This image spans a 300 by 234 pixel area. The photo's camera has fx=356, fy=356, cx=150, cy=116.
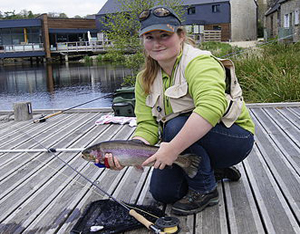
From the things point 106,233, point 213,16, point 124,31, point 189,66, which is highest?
point 213,16

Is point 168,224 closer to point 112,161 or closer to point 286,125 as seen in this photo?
point 112,161

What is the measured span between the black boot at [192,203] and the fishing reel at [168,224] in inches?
7.8

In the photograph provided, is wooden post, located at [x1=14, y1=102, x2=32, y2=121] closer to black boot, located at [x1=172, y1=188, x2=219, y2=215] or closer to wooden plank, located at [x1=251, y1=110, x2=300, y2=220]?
wooden plank, located at [x1=251, y1=110, x2=300, y2=220]

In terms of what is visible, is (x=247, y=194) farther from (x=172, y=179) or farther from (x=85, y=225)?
(x=85, y=225)

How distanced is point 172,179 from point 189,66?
915 mm

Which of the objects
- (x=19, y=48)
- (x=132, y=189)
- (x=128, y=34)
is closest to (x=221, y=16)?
(x=19, y=48)

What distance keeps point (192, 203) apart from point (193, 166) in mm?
375

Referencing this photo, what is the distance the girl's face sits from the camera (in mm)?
2717

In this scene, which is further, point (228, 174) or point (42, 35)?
point (42, 35)

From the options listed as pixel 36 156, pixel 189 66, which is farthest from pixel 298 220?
pixel 36 156

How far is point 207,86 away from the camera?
2.35 metres

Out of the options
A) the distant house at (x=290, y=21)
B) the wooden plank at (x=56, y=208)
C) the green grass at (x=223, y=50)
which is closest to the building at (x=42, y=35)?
the distant house at (x=290, y=21)

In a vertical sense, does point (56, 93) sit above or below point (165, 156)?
below

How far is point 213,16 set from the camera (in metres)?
50.3
